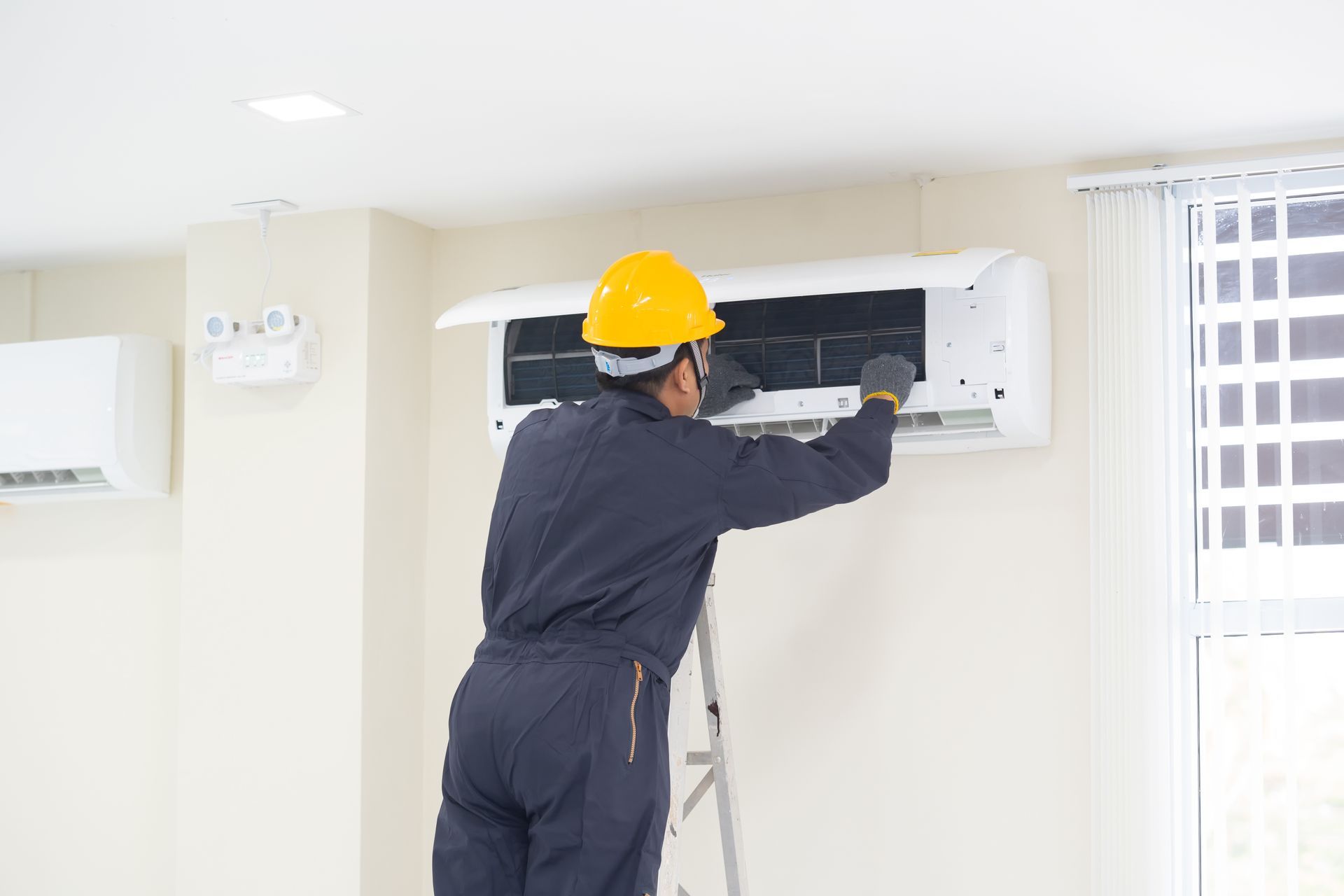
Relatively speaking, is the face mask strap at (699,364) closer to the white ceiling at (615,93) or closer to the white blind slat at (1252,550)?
the white ceiling at (615,93)

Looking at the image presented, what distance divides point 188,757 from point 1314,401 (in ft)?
9.33

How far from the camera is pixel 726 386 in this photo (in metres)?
2.69

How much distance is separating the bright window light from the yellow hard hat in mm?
716

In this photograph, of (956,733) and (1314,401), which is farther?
(956,733)

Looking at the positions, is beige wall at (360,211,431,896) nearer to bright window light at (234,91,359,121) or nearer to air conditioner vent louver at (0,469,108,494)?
bright window light at (234,91,359,121)

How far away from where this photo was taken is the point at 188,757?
3246 mm

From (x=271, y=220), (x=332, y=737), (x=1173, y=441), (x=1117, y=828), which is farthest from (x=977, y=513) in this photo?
(x=271, y=220)

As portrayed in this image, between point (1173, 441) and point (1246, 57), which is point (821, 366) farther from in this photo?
point (1246, 57)

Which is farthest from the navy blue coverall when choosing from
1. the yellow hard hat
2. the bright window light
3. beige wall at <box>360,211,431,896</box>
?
beige wall at <box>360,211,431,896</box>

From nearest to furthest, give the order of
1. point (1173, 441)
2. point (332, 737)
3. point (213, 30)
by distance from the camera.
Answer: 1. point (213, 30)
2. point (1173, 441)
3. point (332, 737)

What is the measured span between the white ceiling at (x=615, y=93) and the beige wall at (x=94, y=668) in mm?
697

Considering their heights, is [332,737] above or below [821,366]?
below

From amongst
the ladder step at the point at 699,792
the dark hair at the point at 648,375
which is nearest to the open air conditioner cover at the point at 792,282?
the dark hair at the point at 648,375

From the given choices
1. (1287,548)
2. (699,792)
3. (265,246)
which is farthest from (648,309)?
(265,246)
